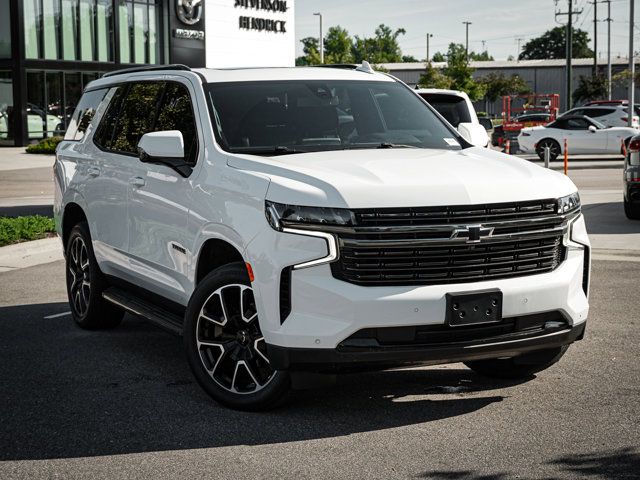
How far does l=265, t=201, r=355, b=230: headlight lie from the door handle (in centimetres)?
184

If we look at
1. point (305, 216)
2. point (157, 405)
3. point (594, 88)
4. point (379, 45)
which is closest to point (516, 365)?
point (305, 216)

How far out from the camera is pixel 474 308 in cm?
519

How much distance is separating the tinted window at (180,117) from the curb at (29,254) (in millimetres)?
5025

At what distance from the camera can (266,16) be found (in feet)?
194

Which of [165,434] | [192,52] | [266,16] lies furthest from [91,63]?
[165,434]

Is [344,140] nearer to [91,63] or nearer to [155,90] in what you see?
[155,90]

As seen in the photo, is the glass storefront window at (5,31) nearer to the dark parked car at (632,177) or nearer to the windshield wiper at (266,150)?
the dark parked car at (632,177)

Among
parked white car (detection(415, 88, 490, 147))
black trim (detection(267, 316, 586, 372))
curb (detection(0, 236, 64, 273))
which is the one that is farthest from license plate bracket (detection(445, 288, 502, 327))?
parked white car (detection(415, 88, 490, 147))

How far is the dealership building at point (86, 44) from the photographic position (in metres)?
42.8

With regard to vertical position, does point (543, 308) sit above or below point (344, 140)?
below

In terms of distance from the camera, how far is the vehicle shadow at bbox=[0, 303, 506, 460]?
520 cm

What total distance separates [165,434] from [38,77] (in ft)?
135

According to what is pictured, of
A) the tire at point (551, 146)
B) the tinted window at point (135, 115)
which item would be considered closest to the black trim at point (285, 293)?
the tinted window at point (135, 115)

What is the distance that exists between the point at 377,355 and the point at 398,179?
93 centimetres
